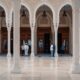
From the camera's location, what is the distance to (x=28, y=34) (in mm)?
36594

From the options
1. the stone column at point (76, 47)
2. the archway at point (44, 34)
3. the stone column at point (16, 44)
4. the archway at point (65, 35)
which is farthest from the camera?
the archway at point (44, 34)

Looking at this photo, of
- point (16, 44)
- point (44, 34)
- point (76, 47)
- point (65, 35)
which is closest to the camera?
point (76, 47)

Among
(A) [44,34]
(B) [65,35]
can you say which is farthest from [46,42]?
(B) [65,35]

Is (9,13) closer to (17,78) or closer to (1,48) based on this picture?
(1,48)

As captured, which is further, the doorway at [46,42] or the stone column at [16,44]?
the doorway at [46,42]

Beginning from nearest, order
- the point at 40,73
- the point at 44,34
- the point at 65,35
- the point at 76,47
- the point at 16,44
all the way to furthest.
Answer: the point at 76,47 < the point at 16,44 < the point at 40,73 < the point at 65,35 < the point at 44,34

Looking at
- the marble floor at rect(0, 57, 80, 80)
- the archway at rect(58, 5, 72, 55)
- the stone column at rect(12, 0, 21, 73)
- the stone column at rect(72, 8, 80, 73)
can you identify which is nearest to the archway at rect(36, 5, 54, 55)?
the archway at rect(58, 5, 72, 55)

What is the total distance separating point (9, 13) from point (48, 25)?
7979mm

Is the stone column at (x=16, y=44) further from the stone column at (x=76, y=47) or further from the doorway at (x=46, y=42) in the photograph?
the doorway at (x=46, y=42)

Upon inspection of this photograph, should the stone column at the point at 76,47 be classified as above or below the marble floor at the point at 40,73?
above

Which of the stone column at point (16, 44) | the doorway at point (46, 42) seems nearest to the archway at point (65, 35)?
the doorway at point (46, 42)

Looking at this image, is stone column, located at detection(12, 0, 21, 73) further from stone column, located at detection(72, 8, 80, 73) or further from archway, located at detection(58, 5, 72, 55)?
archway, located at detection(58, 5, 72, 55)

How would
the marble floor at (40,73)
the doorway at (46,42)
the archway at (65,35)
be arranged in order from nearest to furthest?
1. the marble floor at (40,73)
2. the archway at (65,35)
3. the doorway at (46,42)

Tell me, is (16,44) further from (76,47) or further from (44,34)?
(44,34)
